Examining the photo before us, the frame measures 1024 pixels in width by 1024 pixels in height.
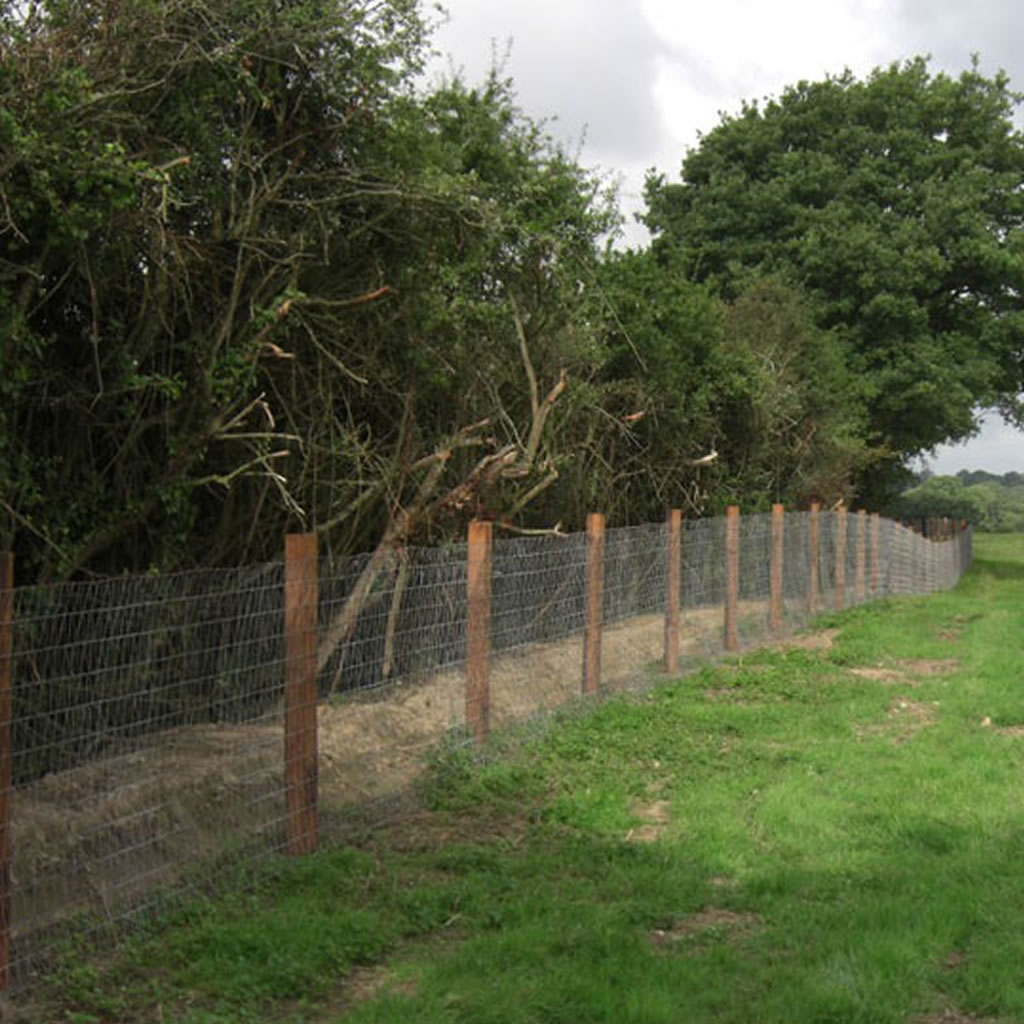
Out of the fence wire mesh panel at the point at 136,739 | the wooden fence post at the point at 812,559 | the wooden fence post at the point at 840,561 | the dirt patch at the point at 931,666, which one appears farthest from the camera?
the wooden fence post at the point at 840,561

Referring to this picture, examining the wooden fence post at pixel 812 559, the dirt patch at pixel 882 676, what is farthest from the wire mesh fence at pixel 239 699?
the wooden fence post at pixel 812 559

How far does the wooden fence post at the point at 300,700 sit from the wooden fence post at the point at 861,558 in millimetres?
15257

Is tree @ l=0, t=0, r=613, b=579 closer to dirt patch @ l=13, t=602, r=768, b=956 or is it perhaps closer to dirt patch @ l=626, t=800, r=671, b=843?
dirt patch @ l=13, t=602, r=768, b=956

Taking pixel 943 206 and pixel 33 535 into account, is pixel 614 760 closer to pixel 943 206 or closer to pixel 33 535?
pixel 33 535

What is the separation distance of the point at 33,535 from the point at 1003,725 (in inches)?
269

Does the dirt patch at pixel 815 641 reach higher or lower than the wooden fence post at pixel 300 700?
lower

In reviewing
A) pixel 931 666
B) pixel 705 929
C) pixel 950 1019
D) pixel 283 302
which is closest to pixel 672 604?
pixel 931 666

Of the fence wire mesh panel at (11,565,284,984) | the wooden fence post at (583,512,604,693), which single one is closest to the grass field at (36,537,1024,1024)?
the fence wire mesh panel at (11,565,284,984)

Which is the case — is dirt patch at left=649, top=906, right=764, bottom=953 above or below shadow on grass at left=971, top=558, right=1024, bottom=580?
below

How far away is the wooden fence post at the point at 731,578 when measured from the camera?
13.2 meters

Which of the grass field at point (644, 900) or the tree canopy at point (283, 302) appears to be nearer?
the grass field at point (644, 900)

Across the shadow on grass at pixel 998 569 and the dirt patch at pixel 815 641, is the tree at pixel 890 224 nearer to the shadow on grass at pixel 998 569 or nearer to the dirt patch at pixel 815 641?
the shadow on grass at pixel 998 569

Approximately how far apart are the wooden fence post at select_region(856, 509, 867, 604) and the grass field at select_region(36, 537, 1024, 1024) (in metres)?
11.0

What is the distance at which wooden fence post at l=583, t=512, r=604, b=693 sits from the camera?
981 cm
